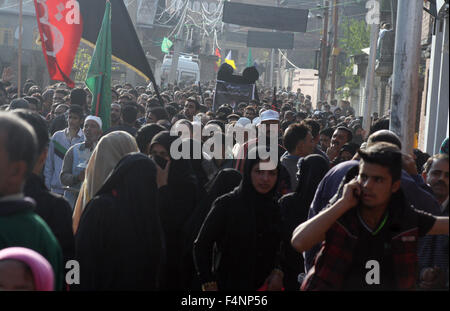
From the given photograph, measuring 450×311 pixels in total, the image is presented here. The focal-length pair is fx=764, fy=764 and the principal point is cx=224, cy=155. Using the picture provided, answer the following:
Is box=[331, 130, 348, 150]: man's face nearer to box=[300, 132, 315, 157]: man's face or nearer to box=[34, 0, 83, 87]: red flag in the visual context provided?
box=[300, 132, 315, 157]: man's face

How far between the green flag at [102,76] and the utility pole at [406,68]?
131 inches

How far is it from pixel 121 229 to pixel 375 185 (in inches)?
63.9

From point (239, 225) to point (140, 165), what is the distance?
2.20 feet

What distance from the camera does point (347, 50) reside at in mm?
41375

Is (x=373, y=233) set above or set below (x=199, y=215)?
above

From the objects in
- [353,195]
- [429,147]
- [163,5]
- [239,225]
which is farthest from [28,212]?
[163,5]

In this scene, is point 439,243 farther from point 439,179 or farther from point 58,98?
point 58,98

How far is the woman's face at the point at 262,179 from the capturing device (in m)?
4.52

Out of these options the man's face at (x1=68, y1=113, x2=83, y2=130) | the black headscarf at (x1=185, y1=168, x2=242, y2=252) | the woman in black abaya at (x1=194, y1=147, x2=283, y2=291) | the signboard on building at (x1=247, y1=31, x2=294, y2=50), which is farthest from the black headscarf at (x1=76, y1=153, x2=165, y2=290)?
the signboard on building at (x1=247, y1=31, x2=294, y2=50)

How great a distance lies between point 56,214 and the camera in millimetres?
3939

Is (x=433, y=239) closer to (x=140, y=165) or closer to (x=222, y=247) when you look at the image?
(x=222, y=247)

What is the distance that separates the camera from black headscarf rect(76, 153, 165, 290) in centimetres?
434

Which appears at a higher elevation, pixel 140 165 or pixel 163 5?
pixel 163 5

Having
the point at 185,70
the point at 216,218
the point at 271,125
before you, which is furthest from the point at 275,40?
the point at 216,218
